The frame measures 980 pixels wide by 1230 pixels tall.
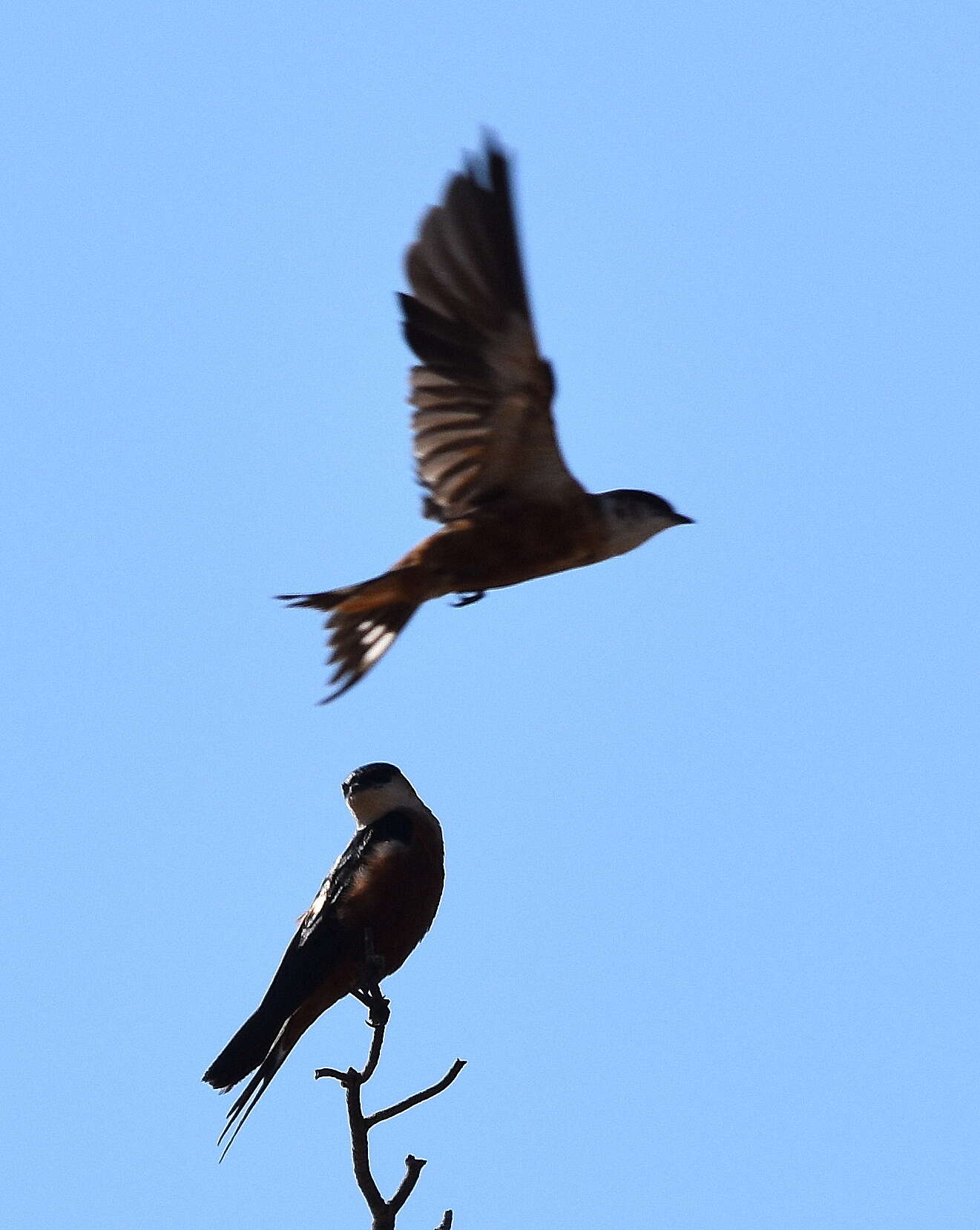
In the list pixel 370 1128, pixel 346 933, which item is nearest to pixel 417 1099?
pixel 370 1128

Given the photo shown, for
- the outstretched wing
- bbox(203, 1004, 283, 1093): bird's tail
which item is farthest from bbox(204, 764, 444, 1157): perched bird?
the outstretched wing

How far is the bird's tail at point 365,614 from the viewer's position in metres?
5.77

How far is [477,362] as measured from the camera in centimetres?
571

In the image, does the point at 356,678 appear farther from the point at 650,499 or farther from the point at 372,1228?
the point at 372,1228

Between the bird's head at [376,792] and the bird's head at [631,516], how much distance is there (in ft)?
4.92

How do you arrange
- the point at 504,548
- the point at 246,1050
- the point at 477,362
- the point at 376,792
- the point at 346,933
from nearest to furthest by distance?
the point at 477,362
the point at 504,548
the point at 246,1050
the point at 346,933
the point at 376,792

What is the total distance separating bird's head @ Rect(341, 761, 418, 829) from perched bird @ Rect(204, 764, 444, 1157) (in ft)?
0.83

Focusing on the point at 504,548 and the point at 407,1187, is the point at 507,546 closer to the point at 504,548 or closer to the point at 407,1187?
the point at 504,548

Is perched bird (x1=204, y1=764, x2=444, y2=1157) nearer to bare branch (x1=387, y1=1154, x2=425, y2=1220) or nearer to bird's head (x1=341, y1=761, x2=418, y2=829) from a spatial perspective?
bird's head (x1=341, y1=761, x2=418, y2=829)

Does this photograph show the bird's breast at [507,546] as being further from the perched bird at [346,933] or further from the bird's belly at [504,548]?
the perched bird at [346,933]

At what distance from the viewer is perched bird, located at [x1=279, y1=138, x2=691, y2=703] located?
5.57 meters

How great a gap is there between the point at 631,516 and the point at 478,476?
540 millimetres

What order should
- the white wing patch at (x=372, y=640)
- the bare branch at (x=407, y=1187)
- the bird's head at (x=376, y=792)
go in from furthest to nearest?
the bird's head at (x=376, y=792) < the white wing patch at (x=372, y=640) < the bare branch at (x=407, y=1187)

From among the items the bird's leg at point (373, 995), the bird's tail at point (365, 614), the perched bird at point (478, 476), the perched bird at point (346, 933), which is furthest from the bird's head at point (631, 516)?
the bird's leg at point (373, 995)
